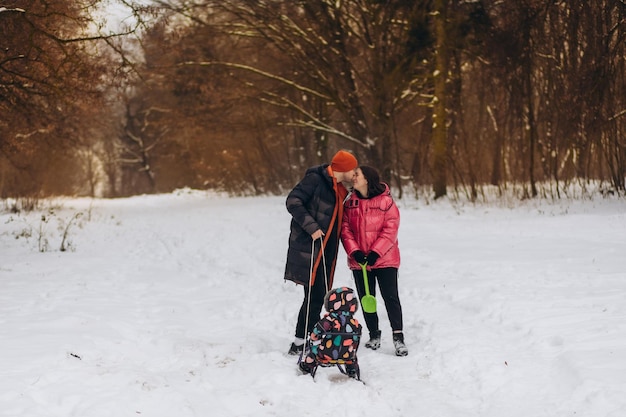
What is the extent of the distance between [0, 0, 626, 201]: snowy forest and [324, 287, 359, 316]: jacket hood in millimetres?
6719

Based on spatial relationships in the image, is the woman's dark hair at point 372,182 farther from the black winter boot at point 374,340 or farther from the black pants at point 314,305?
the black winter boot at point 374,340

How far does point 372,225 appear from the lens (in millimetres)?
5504

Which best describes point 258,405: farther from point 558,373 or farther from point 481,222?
point 481,222

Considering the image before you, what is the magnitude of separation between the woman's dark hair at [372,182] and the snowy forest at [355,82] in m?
6.08

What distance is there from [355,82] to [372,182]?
1823cm

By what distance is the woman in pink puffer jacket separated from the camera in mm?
5410

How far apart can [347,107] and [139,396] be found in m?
18.8

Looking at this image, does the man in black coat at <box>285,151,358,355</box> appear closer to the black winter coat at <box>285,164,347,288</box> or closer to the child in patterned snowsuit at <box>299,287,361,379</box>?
the black winter coat at <box>285,164,347,288</box>

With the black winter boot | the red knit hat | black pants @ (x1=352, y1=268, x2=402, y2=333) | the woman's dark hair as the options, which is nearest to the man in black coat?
the red knit hat

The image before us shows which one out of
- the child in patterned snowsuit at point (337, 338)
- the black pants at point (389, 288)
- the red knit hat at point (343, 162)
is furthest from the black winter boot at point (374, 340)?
the red knit hat at point (343, 162)

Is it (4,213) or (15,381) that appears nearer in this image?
(15,381)

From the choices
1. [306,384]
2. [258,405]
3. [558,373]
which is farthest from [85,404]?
[558,373]

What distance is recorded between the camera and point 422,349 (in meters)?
5.64

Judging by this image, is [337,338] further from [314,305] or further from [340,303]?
[314,305]
